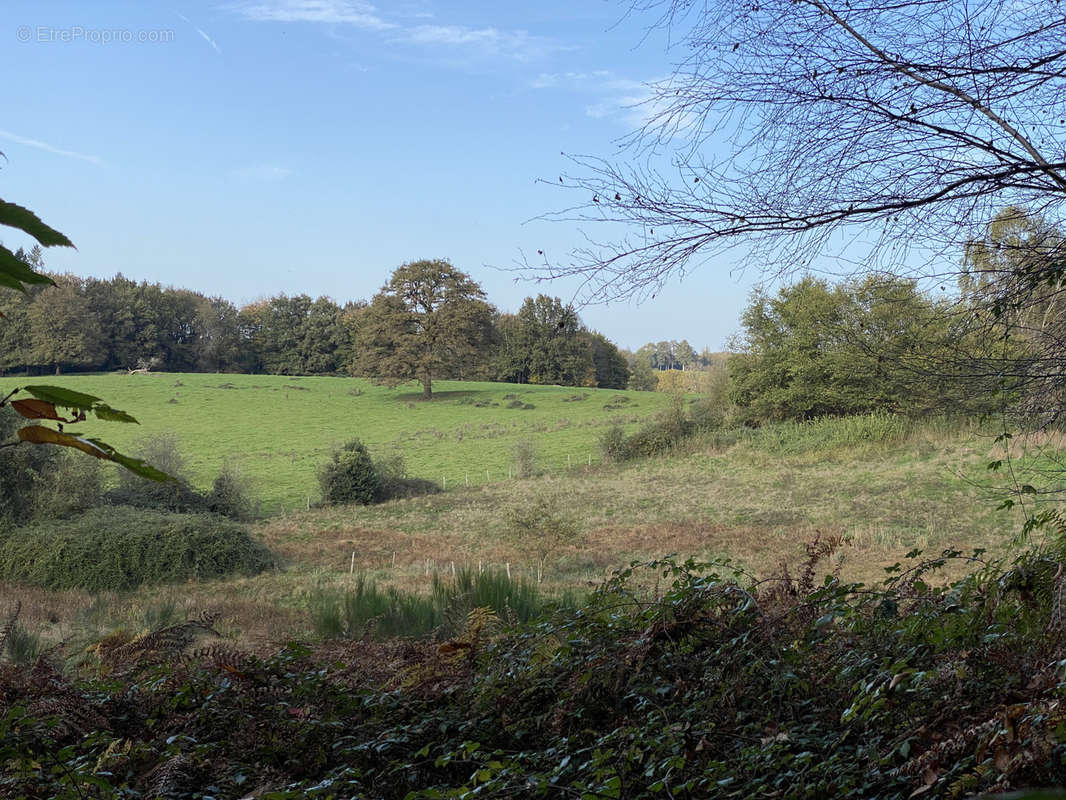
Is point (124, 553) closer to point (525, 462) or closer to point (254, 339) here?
point (525, 462)

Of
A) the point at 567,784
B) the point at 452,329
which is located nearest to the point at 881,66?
the point at 567,784

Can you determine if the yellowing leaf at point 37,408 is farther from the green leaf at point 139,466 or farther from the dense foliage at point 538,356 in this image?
the dense foliage at point 538,356

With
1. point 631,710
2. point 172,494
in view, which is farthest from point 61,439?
point 172,494

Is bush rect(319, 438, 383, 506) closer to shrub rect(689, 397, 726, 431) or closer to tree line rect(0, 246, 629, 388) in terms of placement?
shrub rect(689, 397, 726, 431)

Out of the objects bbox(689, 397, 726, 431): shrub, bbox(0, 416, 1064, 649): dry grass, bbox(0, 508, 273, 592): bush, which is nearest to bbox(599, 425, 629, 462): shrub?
bbox(0, 416, 1064, 649): dry grass

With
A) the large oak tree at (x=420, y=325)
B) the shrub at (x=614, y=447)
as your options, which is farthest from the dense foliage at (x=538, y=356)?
the shrub at (x=614, y=447)

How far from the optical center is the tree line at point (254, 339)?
148 ft

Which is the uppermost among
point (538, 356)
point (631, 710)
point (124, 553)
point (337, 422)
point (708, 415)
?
point (538, 356)

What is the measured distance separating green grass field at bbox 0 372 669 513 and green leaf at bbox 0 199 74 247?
26.6m

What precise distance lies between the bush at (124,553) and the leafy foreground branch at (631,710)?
11127 millimetres

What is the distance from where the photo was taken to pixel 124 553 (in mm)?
14734

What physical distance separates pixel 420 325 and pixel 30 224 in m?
47.7

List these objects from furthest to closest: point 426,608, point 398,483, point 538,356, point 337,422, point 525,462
→ point 538,356, point 337,422, point 525,462, point 398,483, point 426,608

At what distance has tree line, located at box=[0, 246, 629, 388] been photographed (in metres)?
45.2
